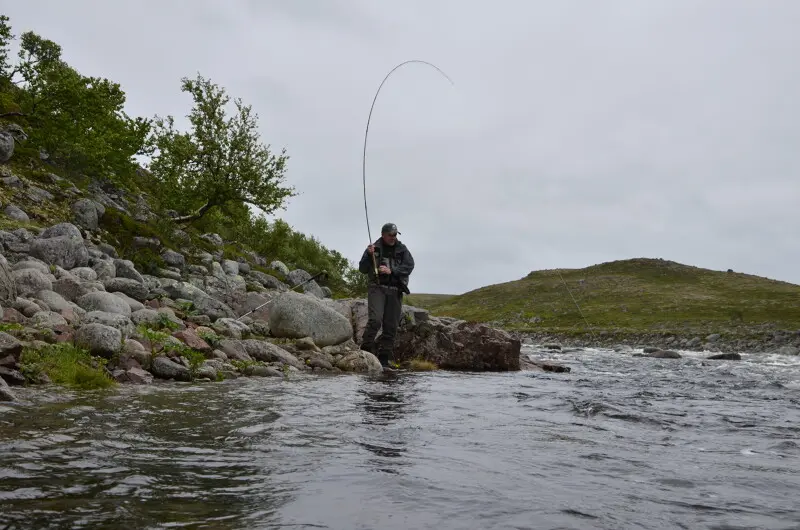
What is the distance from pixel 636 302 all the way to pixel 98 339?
317 feet

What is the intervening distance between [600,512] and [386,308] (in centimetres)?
1184

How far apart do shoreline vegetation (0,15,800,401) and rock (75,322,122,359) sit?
0.02m

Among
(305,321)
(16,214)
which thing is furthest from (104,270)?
(305,321)

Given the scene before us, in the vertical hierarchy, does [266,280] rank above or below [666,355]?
above

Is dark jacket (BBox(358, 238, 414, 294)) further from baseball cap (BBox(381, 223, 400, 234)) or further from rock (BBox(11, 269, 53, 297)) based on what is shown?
rock (BBox(11, 269, 53, 297))

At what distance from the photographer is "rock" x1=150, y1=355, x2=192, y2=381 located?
10.6 meters

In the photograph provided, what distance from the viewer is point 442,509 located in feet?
12.1

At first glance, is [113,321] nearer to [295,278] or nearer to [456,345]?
[456,345]

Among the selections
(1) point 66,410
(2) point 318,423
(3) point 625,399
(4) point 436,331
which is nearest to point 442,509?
(2) point 318,423

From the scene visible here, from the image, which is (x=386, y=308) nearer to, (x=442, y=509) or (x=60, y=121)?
(x=442, y=509)

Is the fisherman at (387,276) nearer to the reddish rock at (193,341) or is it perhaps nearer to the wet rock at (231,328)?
the wet rock at (231,328)

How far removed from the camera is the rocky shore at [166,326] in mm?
10164

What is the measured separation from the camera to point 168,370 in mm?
10695

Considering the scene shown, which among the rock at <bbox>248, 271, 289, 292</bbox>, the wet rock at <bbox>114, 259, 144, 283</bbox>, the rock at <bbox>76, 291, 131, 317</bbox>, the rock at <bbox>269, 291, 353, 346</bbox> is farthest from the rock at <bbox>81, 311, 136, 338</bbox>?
the rock at <bbox>248, 271, 289, 292</bbox>
